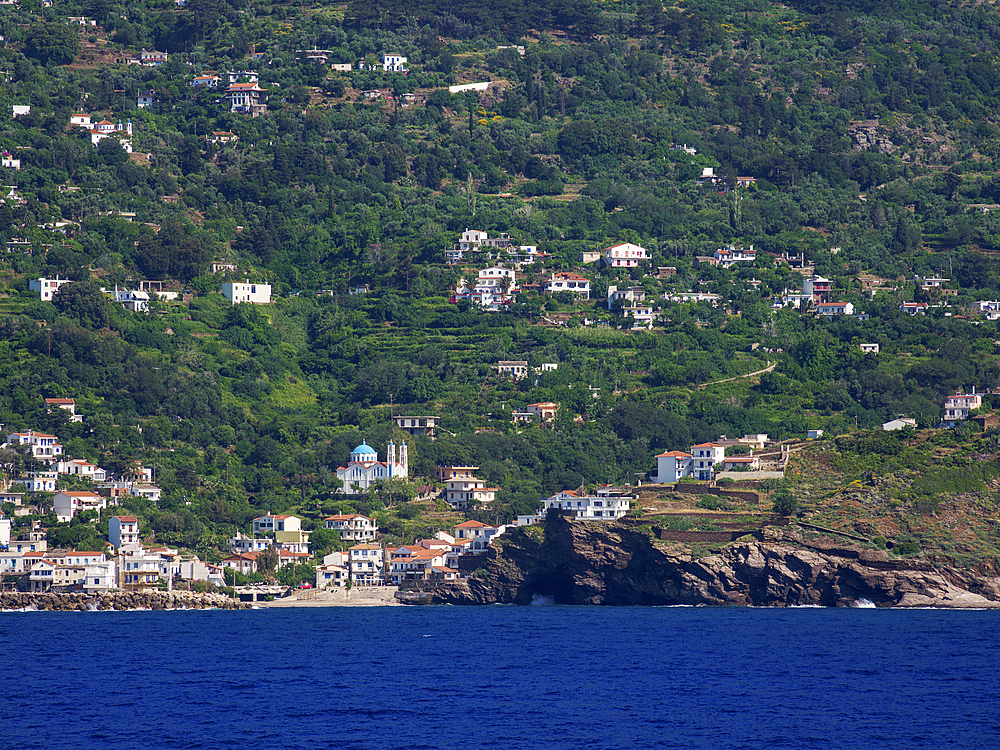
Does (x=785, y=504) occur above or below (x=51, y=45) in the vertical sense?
below

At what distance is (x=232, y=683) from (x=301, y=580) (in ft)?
138

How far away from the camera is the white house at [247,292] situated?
14200cm

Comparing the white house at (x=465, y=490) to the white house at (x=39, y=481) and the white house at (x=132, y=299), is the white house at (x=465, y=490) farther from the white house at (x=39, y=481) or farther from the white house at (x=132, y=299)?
the white house at (x=132, y=299)

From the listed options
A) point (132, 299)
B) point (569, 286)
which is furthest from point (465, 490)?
point (132, 299)

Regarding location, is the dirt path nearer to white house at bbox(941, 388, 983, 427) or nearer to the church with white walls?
white house at bbox(941, 388, 983, 427)

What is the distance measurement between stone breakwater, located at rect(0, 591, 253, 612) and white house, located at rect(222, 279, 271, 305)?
4901cm

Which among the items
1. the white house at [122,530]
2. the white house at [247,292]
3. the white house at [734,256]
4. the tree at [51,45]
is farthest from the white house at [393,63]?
the white house at [122,530]

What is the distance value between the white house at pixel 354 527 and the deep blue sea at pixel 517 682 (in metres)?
22.7

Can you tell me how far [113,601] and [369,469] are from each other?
80.5 ft

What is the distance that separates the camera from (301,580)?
100 meters

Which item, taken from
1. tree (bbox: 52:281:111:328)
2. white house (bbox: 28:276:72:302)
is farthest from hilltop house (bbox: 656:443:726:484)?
white house (bbox: 28:276:72:302)

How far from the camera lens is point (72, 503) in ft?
336

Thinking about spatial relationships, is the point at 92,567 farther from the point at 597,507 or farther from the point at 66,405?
the point at 597,507

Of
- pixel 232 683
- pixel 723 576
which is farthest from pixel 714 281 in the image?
pixel 232 683
